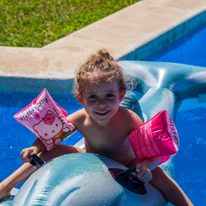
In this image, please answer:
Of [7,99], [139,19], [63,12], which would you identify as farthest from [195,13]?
[7,99]

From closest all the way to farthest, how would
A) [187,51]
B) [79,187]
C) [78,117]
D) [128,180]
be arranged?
[79,187] → [128,180] → [78,117] → [187,51]

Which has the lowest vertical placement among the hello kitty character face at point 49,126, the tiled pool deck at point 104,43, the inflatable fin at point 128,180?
the tiled pool deck at point 104,43

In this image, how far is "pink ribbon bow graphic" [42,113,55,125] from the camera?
219 centimetres

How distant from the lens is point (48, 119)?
2197 millimetres

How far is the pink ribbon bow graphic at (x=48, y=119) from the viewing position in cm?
219

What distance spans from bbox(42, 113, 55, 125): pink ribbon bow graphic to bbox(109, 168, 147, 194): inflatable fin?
0.61m

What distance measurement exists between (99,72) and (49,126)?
57 centimetres

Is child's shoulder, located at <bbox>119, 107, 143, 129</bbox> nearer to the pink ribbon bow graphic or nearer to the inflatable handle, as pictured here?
the pink ribbon bow graphic

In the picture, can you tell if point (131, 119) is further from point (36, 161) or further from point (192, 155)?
point (192, 155)

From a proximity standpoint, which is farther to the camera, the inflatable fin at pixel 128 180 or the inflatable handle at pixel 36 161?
the inflatable handle at pixel 36 161

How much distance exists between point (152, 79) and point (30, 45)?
7.81 feet

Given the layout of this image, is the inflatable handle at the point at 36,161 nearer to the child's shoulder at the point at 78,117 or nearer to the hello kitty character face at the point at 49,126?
the hello kitty character face at the point at 49,126

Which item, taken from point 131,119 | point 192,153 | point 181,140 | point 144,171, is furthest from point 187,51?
point 144,171

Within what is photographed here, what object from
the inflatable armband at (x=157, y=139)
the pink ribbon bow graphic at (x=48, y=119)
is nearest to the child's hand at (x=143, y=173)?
the inflatable armband at (x=157, y=139)
